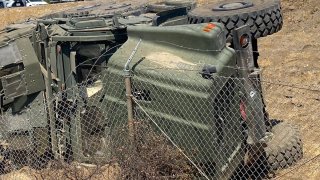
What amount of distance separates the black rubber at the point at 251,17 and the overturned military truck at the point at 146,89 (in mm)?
13

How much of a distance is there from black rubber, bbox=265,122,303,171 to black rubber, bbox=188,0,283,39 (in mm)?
1313

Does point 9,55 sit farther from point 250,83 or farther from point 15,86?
point 250,83

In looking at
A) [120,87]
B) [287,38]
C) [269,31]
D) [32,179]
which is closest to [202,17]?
[269,31]

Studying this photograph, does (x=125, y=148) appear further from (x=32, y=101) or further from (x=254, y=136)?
(x=32, y=101)

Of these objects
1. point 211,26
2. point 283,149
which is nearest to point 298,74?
point 283,149

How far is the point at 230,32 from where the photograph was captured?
19.8 ft

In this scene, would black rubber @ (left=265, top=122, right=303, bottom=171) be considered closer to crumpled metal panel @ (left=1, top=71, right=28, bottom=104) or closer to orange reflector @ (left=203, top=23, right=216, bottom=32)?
orange reflector @ (left=203, top=23, right=216, bottom=32)

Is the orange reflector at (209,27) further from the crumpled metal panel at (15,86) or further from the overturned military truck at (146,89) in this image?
the crumpled metal panel at (15,86)

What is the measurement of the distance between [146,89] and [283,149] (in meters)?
1.99

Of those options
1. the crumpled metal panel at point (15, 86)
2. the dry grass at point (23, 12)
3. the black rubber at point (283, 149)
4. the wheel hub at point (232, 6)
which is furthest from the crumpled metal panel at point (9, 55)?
the dry grass at point (23, 12)

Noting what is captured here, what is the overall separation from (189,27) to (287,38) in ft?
26.8

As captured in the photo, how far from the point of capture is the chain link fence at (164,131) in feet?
17.8

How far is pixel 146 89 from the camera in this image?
5.71 metres

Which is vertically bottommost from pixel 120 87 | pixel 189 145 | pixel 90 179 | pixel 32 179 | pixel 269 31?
pixel 32 179
